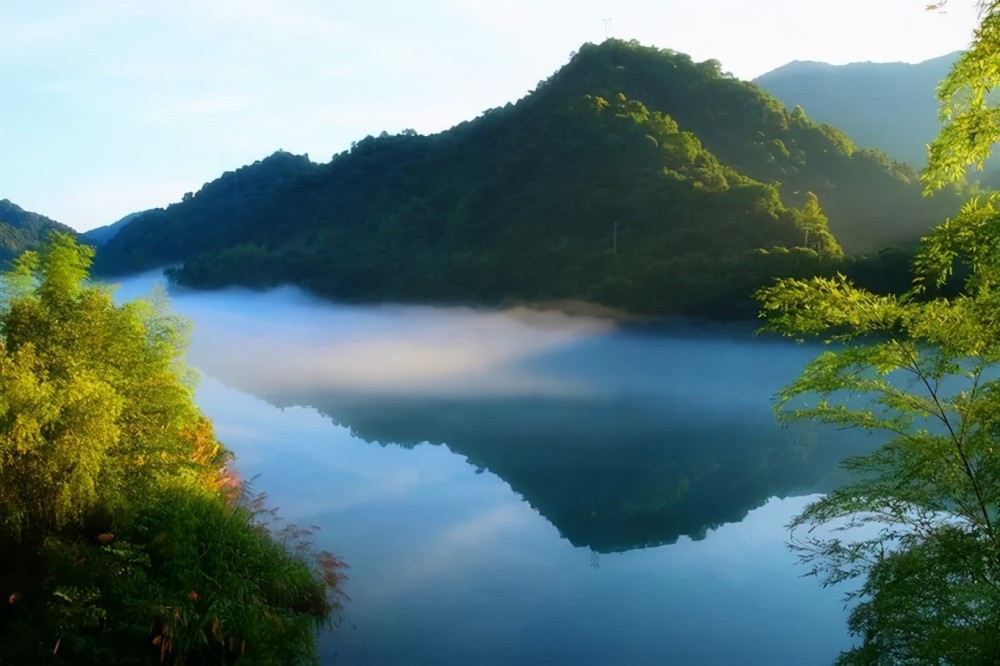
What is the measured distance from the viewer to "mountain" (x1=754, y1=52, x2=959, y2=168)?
297 ft

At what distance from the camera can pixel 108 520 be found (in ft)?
29.3

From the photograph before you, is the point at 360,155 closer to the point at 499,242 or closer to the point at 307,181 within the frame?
the point at 307,181

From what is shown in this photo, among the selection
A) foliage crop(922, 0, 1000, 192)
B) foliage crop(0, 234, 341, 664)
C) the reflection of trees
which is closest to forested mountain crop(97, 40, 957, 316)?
the reflection of trees

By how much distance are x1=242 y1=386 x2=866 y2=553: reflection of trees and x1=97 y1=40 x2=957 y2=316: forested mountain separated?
12.0 meters

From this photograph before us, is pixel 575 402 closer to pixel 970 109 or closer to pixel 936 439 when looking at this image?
pixel 936 439

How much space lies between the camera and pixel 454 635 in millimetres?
10711

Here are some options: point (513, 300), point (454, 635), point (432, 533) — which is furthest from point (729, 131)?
point (454, 635)

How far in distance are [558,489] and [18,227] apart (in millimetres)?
49913

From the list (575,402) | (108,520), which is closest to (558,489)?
(575,402)

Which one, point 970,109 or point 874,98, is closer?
point 970,109

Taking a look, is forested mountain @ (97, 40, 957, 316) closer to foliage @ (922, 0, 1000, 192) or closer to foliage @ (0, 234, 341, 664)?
foliage @ (0, 234, 341, 664)

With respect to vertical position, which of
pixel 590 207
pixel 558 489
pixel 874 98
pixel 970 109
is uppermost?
pixel 874 98

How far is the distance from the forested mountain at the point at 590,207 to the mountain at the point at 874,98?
31.0 metres

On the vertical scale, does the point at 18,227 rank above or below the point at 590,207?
below
